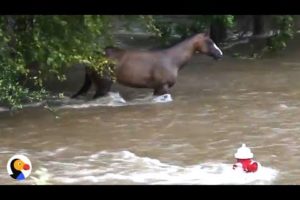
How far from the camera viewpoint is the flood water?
6.34 meters

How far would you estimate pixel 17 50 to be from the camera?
29.7ft

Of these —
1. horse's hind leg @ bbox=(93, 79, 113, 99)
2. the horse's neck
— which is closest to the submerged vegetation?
horse's hind leg @ bbox=(93, 79, 113, 99)

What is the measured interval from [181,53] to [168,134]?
323 cm

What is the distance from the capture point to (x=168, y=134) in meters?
8.36

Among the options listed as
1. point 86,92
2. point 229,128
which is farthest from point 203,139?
point 86,92

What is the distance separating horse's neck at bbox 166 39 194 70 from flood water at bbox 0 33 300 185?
20.8 inches

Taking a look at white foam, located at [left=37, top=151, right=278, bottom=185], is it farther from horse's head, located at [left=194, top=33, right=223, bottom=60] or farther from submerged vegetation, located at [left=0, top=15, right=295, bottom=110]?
horse's head, located at [left=194, top=33, right=223, bottom=60]

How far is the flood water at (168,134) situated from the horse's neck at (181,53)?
20.8 inches

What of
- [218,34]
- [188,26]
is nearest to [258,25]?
[218,34]

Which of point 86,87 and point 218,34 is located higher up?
point 218,34

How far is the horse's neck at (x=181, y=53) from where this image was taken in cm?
1120

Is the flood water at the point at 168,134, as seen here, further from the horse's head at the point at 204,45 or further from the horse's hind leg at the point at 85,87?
the horse's head at the point at 204,45

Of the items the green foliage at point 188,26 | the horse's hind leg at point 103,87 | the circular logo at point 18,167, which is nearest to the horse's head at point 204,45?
the horse's hind leg at point 103,87

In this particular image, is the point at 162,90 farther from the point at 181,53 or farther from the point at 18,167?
the point at 18,167
